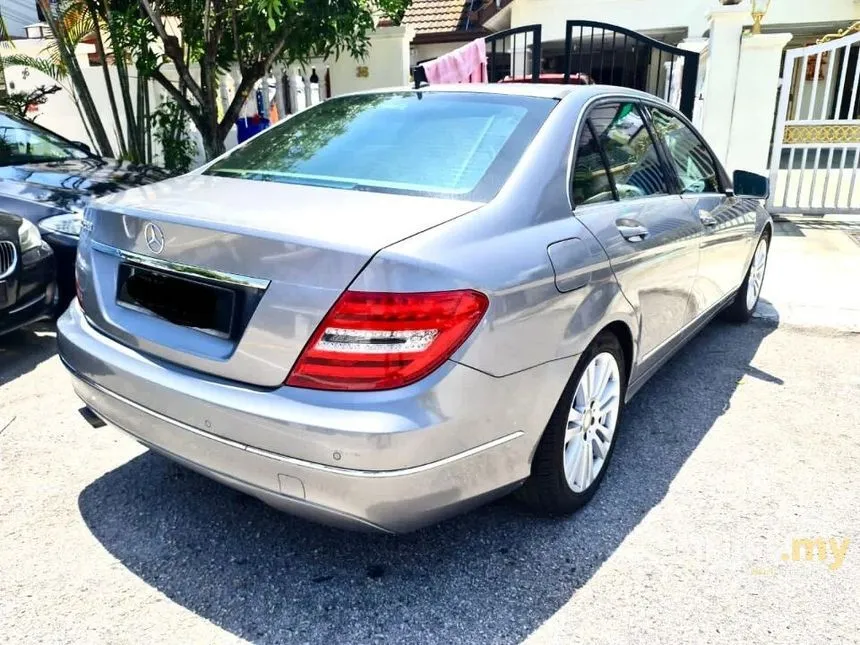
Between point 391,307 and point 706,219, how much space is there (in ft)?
7.80

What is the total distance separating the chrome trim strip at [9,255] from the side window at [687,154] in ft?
12.0

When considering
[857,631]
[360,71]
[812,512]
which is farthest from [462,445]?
[360,71]

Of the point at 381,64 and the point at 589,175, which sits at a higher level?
the point at 381,64

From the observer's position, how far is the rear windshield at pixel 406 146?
247 centimetres

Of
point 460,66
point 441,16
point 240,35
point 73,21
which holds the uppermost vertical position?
point 441,16

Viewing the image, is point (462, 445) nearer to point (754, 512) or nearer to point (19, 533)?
point (754, 512)

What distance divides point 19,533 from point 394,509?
62.6 inches

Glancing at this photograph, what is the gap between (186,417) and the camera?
216 cm

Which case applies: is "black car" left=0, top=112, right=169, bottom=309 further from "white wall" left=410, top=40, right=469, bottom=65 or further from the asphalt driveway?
"white wall" left=410, top=40, right=469, bottom=65

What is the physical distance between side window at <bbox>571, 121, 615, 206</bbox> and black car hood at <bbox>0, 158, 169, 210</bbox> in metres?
3.52

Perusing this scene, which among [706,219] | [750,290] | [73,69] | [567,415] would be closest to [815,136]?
[750,290]

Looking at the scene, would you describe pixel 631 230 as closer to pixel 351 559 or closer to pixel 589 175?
pixel 589 175

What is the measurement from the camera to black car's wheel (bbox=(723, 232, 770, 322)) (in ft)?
16.1

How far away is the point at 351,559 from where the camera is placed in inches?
99.0
